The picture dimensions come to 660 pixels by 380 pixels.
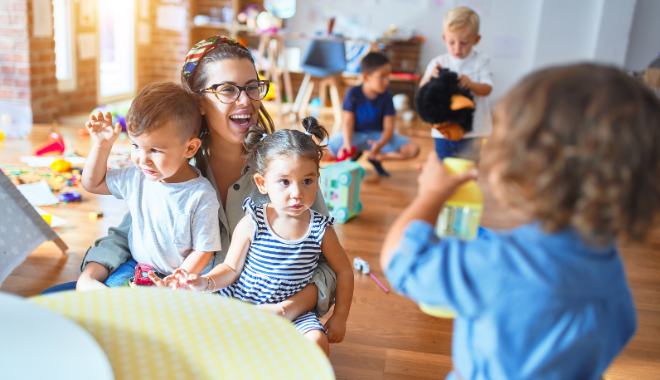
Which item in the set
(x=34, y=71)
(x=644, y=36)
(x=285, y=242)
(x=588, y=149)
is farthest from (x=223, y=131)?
(x=644, y=36)

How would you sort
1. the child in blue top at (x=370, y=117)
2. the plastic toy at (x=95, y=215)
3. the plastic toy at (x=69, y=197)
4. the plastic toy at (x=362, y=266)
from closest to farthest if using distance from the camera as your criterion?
the plastic toy at (x=362, y=266)
the plastic toy at (x=95, y=215)
the plastic toy at (x=69, y=197)
the child in blue top at (x=370, y=117)

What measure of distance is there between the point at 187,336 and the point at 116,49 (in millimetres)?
5738

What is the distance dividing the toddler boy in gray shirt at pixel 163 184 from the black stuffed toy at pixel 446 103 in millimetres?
1619

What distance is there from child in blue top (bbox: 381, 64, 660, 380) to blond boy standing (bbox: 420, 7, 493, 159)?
2.23 meters

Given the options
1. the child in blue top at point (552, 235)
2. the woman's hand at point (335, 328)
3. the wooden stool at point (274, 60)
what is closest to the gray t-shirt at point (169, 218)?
the woman's hand at point (335, 328)

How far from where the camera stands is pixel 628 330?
704 millimetres

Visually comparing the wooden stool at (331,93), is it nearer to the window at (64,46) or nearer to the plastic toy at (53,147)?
the window at (64,46)

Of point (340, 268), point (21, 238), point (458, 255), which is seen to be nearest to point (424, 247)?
point (458, 255)

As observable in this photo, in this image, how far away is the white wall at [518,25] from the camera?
20.0ft

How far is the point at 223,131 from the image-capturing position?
1.45 metres

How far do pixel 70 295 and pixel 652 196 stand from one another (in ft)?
2.55

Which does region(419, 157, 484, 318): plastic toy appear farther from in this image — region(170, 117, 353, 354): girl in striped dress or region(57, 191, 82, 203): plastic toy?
region(57, 191, 82, 203): plastic toy

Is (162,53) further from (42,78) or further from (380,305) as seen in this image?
(380,305)

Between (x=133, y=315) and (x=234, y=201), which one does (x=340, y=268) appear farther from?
(x=133, y=315)
